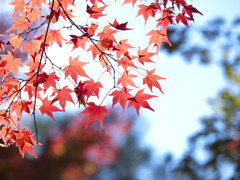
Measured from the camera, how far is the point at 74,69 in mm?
1206

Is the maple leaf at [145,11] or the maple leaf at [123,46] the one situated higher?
the maple leaf at [145,11]

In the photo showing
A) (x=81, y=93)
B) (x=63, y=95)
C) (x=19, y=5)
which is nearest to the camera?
(x=81, y=93)

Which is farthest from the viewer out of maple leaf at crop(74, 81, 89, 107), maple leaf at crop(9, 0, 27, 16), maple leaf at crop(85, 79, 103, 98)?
maple leaf at crop(9, 0, 27, 16)

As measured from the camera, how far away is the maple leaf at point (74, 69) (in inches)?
47.3

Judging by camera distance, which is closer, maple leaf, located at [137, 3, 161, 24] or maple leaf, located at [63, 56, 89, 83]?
maple leaf, located at [63, 56, 89, 83]

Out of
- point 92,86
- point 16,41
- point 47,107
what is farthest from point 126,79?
point 16,41

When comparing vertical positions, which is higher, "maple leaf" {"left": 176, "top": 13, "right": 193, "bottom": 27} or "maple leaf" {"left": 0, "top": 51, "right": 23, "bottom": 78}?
"maple leaf" {"left": 176, "top": 13, "right": 193, "bottom": 27}

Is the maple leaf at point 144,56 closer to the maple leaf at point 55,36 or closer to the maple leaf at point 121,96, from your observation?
the maple leaf at point 121,96

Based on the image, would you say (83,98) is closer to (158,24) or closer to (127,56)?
(127,56)

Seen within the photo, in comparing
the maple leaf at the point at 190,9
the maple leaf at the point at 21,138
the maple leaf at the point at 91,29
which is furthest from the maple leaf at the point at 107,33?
the maple leaf at the point at 21,138

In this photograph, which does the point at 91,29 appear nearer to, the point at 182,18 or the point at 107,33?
the point at 107,33

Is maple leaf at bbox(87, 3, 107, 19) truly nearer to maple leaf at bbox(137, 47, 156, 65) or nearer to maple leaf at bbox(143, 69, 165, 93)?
maple leaf at bbox(137, 47, 156, 65)

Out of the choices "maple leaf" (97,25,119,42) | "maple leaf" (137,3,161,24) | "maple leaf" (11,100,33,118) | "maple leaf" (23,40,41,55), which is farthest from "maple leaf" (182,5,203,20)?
"maple leaf" (11,100,33,118)

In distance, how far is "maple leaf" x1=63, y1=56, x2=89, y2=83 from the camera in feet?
3.94
